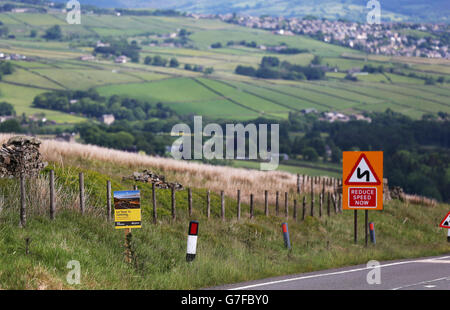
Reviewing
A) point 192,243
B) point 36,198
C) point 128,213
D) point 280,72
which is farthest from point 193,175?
point 280,72

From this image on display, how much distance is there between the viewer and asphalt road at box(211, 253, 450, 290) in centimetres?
1288

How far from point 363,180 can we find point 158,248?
299 inches

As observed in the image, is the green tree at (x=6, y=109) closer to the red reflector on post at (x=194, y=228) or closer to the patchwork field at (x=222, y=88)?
the patchwork field at (x=222, y=88)

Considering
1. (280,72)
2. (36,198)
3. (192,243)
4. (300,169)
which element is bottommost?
(300,169)

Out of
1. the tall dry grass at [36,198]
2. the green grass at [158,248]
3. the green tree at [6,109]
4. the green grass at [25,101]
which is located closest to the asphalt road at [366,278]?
the green grass at [158,248]

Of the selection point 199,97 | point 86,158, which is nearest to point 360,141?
point 199,97

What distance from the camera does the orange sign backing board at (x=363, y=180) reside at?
2031 cm

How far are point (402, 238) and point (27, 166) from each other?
14140 mm

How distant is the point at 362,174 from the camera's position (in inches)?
806

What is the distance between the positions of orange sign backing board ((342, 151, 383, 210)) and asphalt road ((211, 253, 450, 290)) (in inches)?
126

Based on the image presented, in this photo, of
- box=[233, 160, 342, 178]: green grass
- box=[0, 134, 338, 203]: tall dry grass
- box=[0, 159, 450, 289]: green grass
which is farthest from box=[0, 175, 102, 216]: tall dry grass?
box=[233, 160, 342, 178]: green grass

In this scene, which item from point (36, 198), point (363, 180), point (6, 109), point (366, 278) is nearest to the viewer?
point (366, 278)

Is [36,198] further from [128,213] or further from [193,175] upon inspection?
[193,175]

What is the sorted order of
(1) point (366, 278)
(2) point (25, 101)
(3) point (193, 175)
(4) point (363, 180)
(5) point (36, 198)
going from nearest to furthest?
(1) point (366, 278) → (5) point (36, 198) → (4) point (363, 180) → (3) point (193, 175) → (2) point (25, 101)
